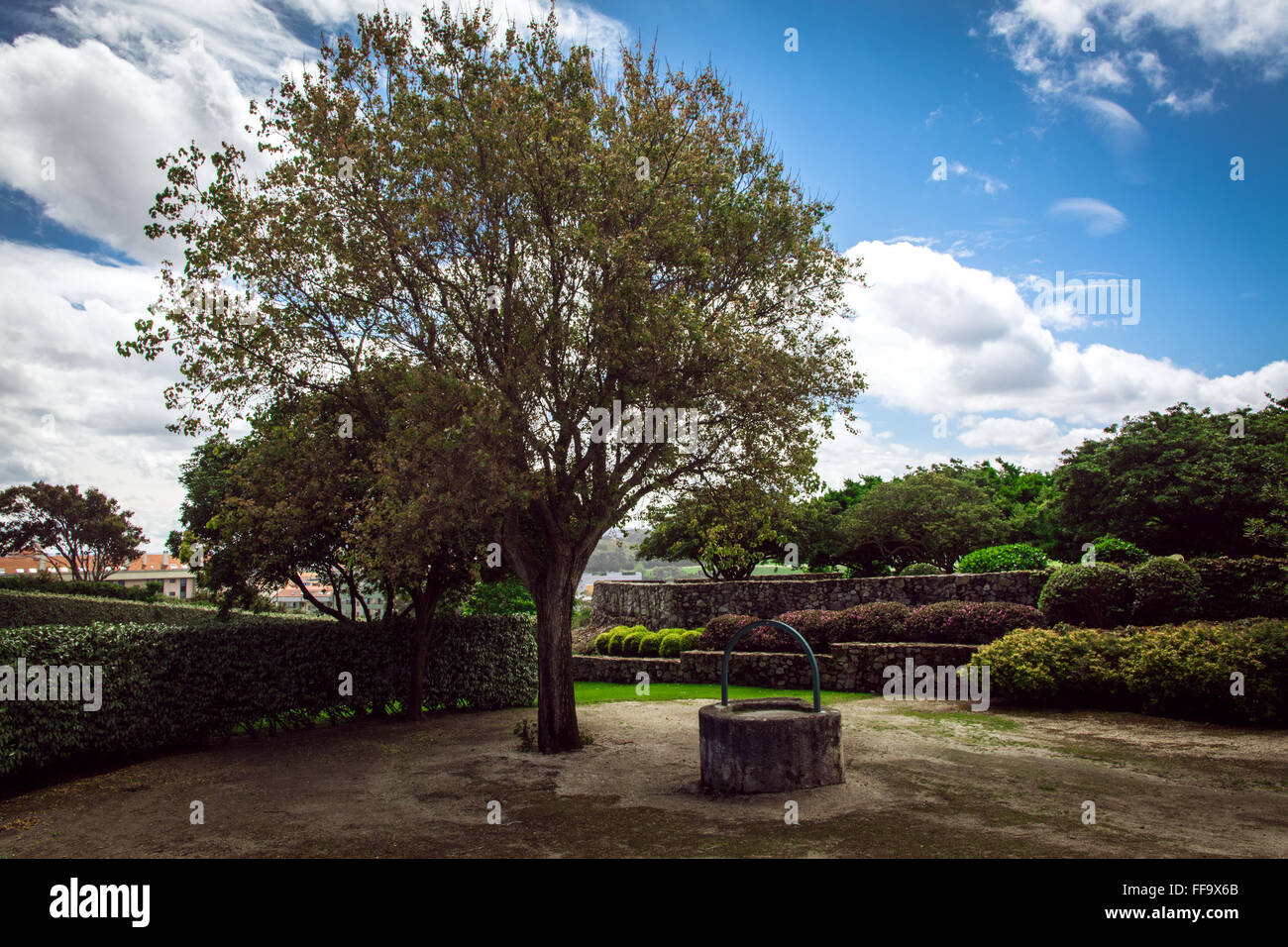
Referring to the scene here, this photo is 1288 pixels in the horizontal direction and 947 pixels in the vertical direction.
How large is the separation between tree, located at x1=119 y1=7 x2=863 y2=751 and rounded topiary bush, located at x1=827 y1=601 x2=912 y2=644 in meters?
8.79

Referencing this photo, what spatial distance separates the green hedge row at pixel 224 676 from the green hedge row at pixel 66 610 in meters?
4.66

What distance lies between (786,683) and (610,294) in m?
12.8

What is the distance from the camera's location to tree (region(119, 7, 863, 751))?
10469 mm

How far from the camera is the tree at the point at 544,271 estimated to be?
1047 centimetres

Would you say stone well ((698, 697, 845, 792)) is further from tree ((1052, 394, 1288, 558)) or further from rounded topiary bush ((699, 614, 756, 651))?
tree ((1052, 394, 1288, 558))

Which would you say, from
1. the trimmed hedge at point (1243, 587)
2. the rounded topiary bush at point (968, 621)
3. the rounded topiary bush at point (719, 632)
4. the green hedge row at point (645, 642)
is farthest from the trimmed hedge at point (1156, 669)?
the green hedge row at point (645, 642)

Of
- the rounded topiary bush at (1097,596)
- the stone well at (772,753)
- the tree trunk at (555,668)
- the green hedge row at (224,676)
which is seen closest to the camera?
the stone well at (772,753)

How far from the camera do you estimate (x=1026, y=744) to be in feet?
37.1

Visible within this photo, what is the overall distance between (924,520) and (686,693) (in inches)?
917

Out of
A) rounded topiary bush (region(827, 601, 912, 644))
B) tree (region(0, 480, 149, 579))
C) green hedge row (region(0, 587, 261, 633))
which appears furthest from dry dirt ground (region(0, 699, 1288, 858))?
tree (region(0, 480, 149, 579))

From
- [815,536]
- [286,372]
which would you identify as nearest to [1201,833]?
[286,372]

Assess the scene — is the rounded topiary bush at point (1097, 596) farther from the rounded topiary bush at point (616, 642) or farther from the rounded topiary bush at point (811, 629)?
the rounded topiary bush at point (616, 642)
